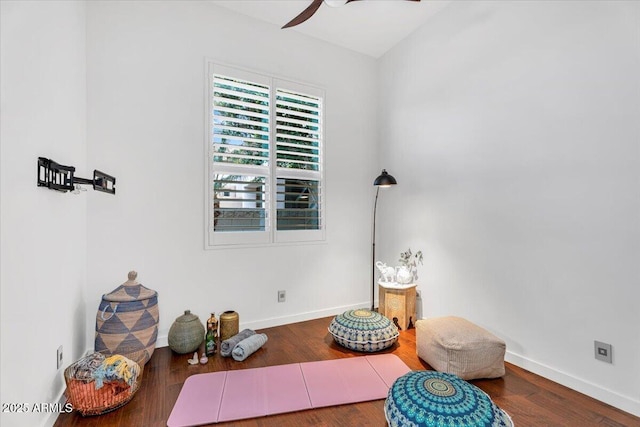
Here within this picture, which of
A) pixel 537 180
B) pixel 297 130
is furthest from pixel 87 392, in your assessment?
pixel 537 180

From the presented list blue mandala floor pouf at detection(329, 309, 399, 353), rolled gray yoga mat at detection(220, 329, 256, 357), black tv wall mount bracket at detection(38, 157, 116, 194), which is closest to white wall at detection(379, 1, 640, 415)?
blue mandala floor pouf at detection(329, 309, 399, 353)

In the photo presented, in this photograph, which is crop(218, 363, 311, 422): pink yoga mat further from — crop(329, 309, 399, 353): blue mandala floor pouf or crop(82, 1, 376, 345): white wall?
crop(82, 1, 376, 345): white wall

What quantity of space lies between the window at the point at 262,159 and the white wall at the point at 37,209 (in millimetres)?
1081

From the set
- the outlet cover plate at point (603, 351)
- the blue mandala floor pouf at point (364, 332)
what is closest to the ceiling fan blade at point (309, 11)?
the blue mandala floor pouf at point (364, 332)

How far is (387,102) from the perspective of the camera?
3.78 m

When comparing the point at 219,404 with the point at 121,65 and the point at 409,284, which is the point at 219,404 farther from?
the point at 121,65

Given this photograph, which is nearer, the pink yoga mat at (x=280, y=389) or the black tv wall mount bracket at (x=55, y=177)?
the black tv wall mount bracket at (x=55, y=177)

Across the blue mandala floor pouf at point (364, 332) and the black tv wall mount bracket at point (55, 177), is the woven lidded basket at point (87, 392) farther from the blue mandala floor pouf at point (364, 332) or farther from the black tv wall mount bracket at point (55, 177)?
the blue mandala floor pouf at point (364, 332)

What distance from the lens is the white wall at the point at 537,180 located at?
184cm

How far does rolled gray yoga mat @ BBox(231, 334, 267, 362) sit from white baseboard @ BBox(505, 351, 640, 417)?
2046mm

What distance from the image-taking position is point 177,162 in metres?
2.76

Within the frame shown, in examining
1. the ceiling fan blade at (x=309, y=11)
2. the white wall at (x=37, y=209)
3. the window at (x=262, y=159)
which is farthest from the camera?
the window at (x=262, y=159)

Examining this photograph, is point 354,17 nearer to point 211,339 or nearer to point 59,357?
point 211,339

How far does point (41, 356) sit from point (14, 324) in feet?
1.30
